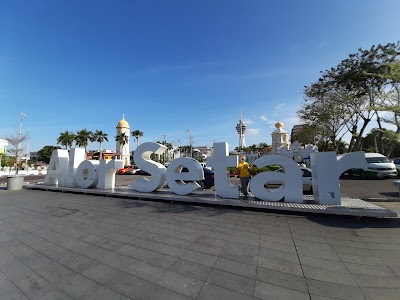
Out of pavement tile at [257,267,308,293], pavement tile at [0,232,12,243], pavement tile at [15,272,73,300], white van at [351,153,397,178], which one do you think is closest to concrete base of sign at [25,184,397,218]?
pavement tile at [257,267,308,293]

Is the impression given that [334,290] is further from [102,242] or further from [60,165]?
[60,165]

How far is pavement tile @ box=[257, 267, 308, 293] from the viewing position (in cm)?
318

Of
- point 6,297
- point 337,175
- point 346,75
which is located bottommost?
point 6,297

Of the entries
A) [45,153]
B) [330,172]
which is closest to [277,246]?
[330,172]

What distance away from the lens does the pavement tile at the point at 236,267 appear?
11.6 ft

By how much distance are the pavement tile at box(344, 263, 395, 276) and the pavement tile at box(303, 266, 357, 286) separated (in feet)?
0.80

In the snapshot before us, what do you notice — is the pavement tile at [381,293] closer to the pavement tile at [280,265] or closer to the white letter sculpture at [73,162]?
the pavement tile at [280,265]

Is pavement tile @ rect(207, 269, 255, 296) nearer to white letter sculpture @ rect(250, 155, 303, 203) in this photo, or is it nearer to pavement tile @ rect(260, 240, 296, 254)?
pavement tile @ rect(260, 240, 296, 254)

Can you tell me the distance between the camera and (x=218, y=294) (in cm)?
302

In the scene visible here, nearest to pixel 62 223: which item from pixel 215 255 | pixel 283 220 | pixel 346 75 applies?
pixel 215 255

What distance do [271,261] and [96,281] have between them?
295 cm

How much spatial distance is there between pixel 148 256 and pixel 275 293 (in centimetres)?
237

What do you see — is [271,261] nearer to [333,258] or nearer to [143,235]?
[333,258]

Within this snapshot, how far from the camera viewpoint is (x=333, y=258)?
4051 mm
